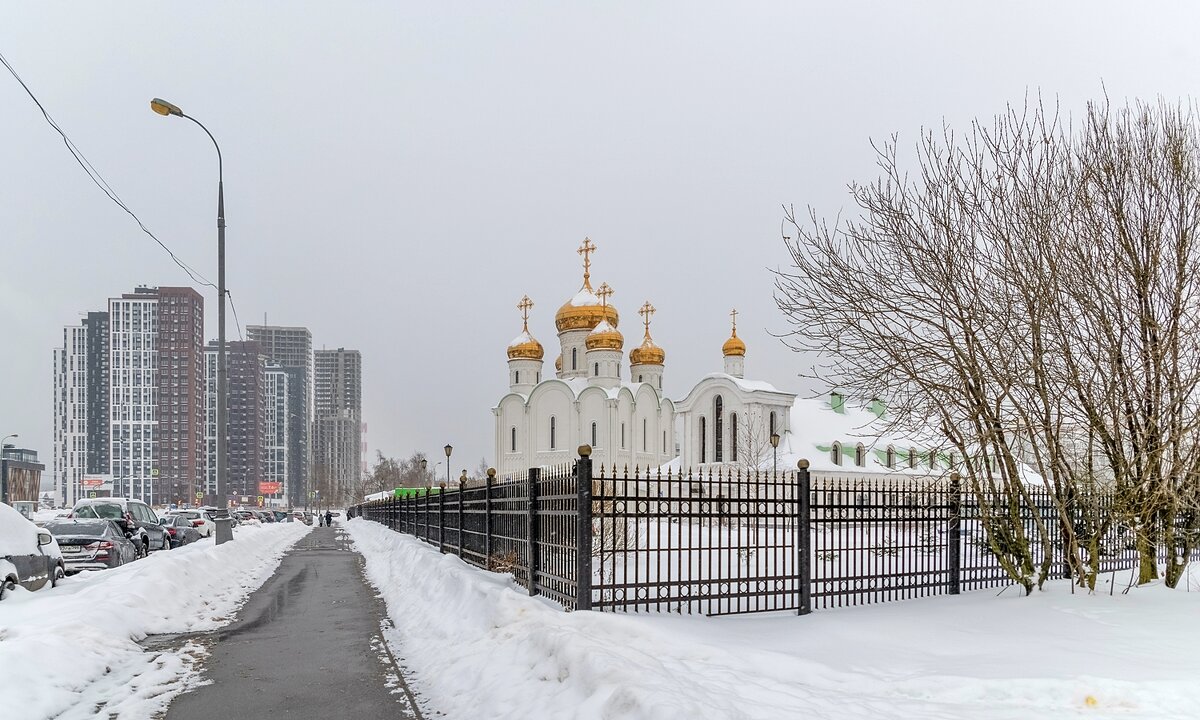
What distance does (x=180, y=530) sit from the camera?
100 feet

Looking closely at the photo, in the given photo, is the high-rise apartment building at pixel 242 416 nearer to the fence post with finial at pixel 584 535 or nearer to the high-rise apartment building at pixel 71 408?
the high-rise apartment building at pixel 71 408

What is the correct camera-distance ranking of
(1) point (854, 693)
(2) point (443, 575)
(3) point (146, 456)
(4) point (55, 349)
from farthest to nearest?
(4) point (55, 349) < (3) point (146, 456) < (2) point (443, 575) < (1) point (854, 693)

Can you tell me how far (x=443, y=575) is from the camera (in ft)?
43.0

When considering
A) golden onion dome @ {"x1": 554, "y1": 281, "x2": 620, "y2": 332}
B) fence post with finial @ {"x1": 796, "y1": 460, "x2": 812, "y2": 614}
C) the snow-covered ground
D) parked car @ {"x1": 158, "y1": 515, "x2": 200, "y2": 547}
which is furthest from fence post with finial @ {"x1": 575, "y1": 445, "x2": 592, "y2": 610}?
golden onion dome @ {"x1": 554, "y1": 281, "x2": 620, "y2": 332}

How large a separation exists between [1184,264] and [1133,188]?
3.72 feet

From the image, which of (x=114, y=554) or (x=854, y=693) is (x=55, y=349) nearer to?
(x=114, y=554)

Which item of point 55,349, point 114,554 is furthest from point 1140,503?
point 55,349

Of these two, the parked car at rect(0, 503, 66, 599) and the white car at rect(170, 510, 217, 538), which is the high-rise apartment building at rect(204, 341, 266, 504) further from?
the parked car at rect(0, 503, 66, 599)

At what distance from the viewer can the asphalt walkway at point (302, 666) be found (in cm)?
716

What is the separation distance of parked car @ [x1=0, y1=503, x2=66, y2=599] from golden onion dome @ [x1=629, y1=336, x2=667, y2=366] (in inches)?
2165

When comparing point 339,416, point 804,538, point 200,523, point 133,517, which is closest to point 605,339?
point 200,523

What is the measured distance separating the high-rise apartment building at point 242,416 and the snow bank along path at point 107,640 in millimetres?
122695

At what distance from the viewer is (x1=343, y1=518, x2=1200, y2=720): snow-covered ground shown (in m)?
6.32

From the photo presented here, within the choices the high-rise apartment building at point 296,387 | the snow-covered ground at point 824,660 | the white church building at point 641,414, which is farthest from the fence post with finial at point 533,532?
the high-rise apartment building at point 296,387
